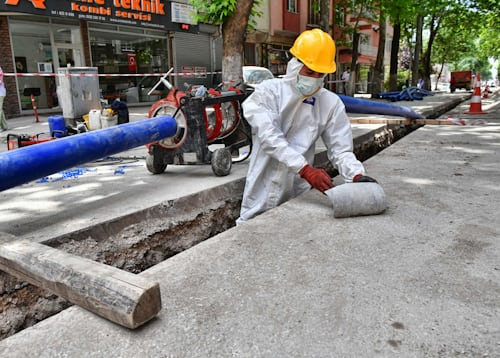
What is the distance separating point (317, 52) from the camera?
2.88m

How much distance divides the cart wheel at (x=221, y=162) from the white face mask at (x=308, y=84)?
1.37 m

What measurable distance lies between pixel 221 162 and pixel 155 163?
28.7 inches

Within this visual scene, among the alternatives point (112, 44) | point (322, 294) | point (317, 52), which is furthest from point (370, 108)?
point (112, 44)

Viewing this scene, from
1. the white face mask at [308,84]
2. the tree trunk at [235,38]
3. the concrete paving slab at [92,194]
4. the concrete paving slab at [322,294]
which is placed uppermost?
the tree trunk at [235,38]

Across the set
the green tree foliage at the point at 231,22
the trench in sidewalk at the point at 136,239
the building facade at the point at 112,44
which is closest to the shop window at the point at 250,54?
the building facade at the point at 112,44

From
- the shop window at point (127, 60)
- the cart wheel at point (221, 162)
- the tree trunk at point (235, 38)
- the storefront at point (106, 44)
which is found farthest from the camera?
the shop window at point (127, 60)

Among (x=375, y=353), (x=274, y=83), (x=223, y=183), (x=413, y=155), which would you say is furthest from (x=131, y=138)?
(x=413, y=155)

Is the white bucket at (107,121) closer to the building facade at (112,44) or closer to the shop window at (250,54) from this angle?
the building facade at (112,44)

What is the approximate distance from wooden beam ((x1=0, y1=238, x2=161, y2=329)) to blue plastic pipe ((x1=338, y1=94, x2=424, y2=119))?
16.2 feet

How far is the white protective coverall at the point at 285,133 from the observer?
3.08m

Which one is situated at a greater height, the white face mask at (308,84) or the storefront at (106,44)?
the storefront at (106,44)

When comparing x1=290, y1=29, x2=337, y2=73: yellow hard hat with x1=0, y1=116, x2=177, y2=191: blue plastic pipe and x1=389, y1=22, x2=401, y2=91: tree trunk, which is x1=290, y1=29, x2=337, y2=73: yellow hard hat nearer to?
x1=0, y1=116, x2=177, y2=191: blue plastic pipe

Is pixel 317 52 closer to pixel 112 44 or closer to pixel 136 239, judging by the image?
pixel 136 239

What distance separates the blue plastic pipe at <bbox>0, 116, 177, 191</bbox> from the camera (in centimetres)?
273
